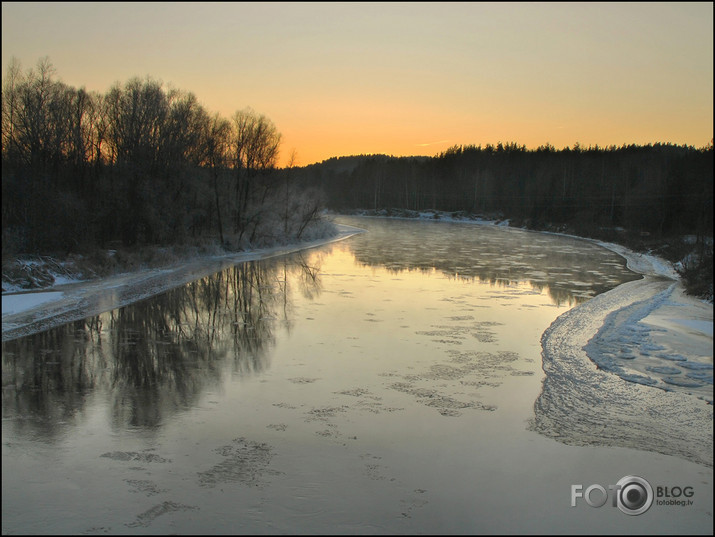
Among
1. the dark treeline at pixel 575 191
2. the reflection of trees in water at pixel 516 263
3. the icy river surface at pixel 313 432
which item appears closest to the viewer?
the icy river surface at pixel 313 432

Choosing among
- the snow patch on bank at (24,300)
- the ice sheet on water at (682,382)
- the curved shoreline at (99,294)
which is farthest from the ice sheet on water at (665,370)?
the snow patch on bank at (24,300)

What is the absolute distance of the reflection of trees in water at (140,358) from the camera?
7629 mm

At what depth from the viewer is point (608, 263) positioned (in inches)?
1136

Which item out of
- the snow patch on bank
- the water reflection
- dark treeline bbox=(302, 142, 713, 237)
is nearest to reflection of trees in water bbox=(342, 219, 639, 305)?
the water reflection

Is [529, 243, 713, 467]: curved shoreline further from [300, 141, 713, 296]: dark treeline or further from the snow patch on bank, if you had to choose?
the snow patch on bank

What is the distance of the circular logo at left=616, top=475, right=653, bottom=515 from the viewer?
5410 mm

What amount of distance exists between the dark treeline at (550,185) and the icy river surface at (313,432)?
12.2ft

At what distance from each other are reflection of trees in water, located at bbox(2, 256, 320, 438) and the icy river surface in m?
0.06

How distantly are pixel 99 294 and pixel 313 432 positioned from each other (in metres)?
12.4

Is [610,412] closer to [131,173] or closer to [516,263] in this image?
[516,263]

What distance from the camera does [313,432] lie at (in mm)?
6969

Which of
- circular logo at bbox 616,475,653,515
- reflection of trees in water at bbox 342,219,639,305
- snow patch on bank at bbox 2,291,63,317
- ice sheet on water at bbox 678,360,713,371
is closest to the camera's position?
circular logo at bbox 616,475,653,515

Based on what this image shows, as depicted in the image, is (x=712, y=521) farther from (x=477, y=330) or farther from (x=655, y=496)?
(x=477, y=330)

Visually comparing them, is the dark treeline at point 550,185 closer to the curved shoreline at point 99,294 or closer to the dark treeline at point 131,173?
the curved shoreline at point 99,294
